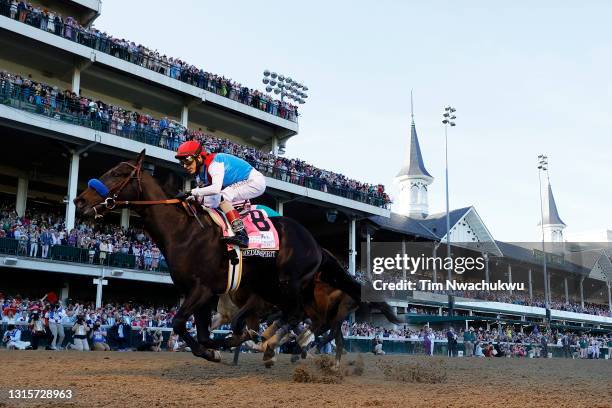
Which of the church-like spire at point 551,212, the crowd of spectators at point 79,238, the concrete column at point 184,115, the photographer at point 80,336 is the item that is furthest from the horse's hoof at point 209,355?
the church-like spire at point 551,212

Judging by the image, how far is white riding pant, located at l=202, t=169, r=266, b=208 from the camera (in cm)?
811

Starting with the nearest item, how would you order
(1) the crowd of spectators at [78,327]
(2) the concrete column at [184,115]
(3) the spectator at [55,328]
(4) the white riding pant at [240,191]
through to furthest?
(4) the white riding pant at [240,191], (1) the crowd of spectators at [78,327], (3) the spectator at [55,328], (2) the concrete column at [184,115]

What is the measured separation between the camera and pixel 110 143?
25.8 m

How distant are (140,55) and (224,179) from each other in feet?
75.9

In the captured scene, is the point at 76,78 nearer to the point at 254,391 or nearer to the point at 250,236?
the point at 250,236

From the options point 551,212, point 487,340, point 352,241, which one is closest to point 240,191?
point 487,340

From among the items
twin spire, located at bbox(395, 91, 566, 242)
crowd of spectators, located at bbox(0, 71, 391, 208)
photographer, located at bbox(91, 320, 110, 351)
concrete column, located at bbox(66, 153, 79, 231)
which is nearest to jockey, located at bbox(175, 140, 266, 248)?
crowd of spectators, located at bbox(0, 71, 391, 208)

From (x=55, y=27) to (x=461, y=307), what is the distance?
102 ft

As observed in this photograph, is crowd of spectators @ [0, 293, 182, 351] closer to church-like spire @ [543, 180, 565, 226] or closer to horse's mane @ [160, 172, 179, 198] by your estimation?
horse's mane @ [160, 172, 179, 198]

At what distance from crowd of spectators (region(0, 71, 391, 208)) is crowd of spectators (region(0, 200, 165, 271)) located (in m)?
4.21

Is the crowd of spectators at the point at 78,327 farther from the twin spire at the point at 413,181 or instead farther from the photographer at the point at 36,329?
the twin spire at the point at 413,181

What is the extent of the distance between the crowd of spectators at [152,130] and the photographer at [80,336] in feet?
21.5

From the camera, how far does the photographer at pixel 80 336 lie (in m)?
18.4

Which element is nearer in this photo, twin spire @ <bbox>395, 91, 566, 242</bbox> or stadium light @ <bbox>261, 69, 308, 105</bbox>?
stadium light @ <bbox>261, 69, 308, 105</bbox>
